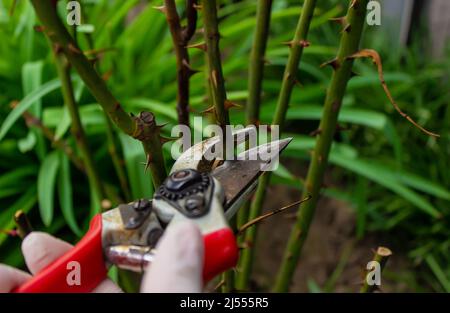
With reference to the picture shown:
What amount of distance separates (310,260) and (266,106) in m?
0.41

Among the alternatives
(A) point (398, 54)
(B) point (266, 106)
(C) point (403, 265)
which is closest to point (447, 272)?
(C) point (403, 265)

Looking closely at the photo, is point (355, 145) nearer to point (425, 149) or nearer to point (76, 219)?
point (425, 149)

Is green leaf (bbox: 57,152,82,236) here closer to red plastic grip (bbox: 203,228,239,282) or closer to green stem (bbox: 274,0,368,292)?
green stem (bbox: 274,0,368,292)

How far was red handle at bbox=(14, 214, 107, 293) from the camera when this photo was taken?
0.53 m

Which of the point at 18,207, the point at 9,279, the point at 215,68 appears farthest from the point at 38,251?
the point at 18,207

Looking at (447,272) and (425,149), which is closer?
(447,272)

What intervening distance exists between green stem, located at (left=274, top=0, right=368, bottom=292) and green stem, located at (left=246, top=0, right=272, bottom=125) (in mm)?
97

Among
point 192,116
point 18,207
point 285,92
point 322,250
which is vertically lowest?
point 322,250

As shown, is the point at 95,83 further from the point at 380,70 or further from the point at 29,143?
the point at 29,143

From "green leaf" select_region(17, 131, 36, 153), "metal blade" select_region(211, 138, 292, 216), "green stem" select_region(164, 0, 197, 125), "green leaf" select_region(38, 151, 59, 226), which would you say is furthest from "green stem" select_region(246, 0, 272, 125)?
"green leaf" select_region(17, 131, 36, 153)

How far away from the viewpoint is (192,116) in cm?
140

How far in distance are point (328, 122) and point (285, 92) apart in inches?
2.7

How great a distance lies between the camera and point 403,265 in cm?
155

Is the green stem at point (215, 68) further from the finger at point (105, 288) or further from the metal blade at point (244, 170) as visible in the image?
the finger at point (105, 288)
